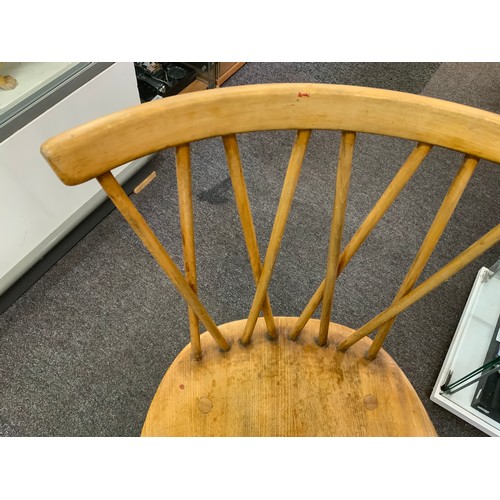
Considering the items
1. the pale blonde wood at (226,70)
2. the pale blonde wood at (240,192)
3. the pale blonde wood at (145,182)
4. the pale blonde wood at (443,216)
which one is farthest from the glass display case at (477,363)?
the pale blonde wood at (226,70)

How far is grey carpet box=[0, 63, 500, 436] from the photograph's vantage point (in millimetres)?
1051

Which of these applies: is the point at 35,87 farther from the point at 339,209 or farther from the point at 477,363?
the point at 477,363

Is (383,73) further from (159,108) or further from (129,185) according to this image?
(159,108)

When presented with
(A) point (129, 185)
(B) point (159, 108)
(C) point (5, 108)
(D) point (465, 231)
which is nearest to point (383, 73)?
(D) point (465, 231)

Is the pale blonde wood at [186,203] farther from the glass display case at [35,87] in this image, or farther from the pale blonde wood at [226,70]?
the pale blonde wood at [226,70]

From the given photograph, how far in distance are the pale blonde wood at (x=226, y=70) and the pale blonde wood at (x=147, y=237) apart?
1.22m

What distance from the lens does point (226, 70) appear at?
164 cm

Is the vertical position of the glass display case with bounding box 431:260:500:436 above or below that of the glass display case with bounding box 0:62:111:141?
below

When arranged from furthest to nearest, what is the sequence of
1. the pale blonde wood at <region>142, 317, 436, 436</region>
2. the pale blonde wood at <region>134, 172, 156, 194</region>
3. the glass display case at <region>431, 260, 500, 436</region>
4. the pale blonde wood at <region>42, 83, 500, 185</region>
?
the pale blonde wood at <region>134, 172, 156, 194</region>, the glass display case at <region>431, 260, 500, 436</region>, the pale blonde wood at <region>142, 317, 436, 436</region>, the pale blonde wood at <region>42, 83, 500, 185</region>

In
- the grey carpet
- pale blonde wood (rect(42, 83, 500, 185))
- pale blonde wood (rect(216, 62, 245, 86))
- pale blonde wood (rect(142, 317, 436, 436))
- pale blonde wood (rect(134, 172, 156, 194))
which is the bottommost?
the grey carpet

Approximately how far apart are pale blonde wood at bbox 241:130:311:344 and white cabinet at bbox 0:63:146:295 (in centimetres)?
63

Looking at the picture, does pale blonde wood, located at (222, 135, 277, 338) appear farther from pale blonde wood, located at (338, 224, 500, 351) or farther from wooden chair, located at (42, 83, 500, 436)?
pale blonde wood, located at (338, 224, 500, 351)

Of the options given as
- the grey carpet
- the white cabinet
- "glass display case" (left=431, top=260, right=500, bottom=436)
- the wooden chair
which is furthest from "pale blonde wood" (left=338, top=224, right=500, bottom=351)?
the white cabinet

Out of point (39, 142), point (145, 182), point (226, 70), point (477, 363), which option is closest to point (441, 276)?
point (477, 363)
